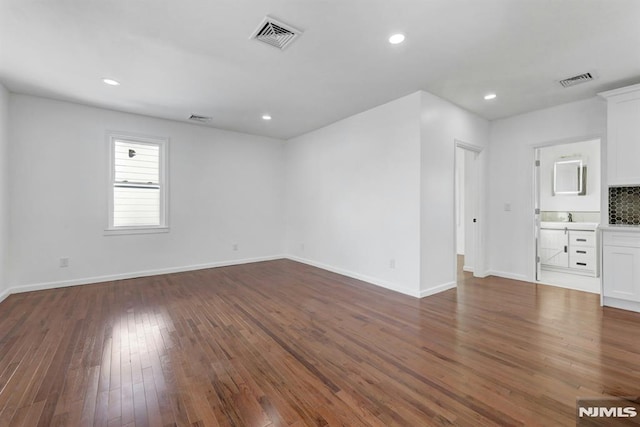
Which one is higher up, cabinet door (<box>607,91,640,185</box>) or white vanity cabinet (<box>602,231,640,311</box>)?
cabinet door (<box>607,91,640,185</box>)

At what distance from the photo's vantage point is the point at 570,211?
18.3 feet

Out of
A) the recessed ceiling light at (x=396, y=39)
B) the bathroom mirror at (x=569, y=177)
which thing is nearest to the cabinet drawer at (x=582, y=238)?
the bathroom mirror at (x=569, y=177)

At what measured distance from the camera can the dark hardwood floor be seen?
1661 millimetres

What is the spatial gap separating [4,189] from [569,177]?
31.6 ft

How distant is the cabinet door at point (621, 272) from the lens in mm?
3178

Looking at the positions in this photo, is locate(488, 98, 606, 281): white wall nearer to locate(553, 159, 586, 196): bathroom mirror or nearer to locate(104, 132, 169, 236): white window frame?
locate(553, 159, 586, 196): bathroom mirror

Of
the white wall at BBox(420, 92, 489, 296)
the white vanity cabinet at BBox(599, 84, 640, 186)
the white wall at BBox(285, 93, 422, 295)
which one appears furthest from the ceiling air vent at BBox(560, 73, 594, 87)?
the white wall at BBox(285, 93, 422, 295)

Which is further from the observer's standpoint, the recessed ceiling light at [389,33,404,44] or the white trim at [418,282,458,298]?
the white trim at [418,282,458,298]

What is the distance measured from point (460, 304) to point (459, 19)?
3.10 metres

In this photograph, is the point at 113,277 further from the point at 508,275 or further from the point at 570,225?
the point at 570,225

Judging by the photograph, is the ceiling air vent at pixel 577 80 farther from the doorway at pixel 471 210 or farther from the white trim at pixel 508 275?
the white trim at pixel 508 275

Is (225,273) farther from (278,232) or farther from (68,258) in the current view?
(68,258)

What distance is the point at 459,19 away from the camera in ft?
7.43

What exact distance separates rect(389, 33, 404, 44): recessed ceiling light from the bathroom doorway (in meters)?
3.51
